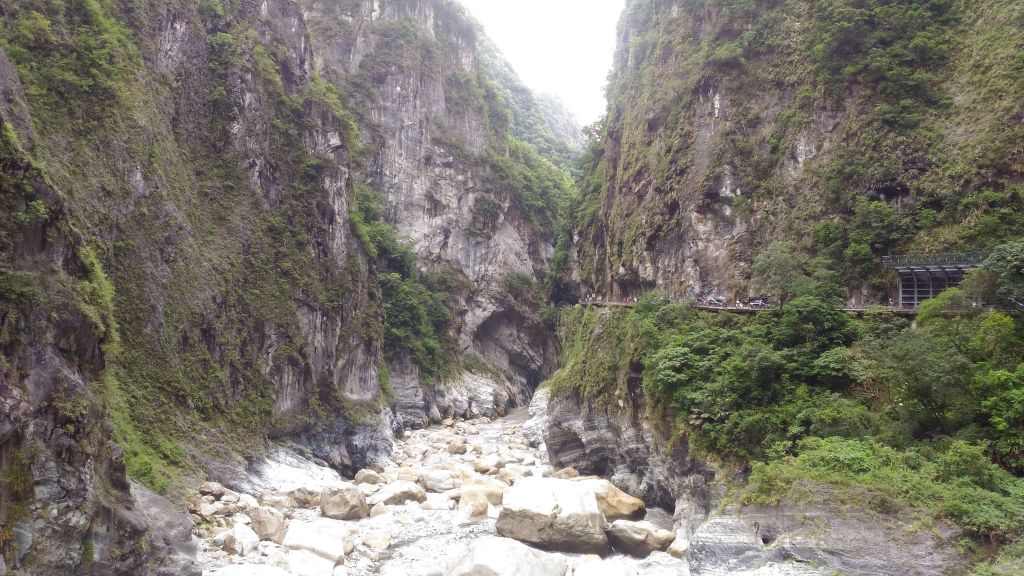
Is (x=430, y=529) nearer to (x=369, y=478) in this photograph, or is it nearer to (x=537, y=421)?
(x=369, y=478)

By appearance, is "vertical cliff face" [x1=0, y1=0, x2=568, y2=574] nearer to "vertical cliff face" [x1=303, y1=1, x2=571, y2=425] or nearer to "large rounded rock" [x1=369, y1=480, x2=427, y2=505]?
"vertical cliff face" [x1=303, y1=1, x2=571, y2=425]

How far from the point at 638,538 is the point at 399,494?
9.53 metres

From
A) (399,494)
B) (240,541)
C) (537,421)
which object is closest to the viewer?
(240,541)

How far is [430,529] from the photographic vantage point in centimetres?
1875

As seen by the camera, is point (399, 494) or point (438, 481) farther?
point (438, 481)

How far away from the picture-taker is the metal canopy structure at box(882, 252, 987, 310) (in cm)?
1850

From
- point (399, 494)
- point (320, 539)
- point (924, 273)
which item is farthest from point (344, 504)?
point (924, 273)

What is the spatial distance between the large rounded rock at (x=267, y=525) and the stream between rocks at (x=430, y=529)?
0.04m

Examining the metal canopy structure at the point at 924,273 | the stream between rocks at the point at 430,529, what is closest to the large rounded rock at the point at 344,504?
the stream between rocks at the point at 430,529

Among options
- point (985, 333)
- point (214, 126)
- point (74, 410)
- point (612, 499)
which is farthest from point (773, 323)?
point (214, 126)

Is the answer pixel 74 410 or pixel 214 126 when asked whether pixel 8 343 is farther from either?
pixel 214 126

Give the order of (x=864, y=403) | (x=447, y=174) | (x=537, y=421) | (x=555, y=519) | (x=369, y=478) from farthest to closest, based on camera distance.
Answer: (x=447, y=174) < (x=537, y=421) < (x=369, y=478) < (x=555, y=519) < (x=864, y=403)

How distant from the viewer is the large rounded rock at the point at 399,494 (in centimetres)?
2103

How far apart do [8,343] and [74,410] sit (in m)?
1.79
